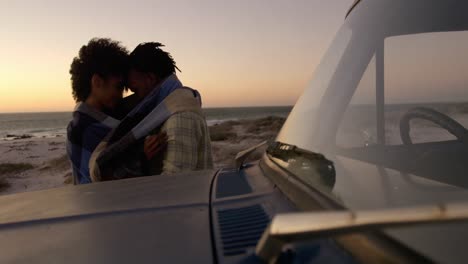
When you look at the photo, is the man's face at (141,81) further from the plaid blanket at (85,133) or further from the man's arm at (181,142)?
the man's arm at (181,142)

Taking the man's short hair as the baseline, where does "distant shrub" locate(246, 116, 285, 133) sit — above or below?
below

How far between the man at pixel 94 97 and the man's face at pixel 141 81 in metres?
0.14

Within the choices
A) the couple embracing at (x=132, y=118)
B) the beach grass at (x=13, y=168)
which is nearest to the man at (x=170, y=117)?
the couple embracing at (x=132, y=118)

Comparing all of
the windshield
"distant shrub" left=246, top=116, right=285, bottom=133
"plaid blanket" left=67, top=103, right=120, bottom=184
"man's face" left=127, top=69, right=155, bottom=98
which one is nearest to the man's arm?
"man's face" left=127, top=69, right=155, bottom=98

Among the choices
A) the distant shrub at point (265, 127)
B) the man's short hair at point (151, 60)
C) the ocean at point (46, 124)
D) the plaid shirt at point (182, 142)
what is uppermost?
the man's short hair at point (151, 60)

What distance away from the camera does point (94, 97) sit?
3969mm

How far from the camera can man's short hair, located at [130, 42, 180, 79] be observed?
12.4 ft

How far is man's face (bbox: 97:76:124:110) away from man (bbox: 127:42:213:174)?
0.39 feet

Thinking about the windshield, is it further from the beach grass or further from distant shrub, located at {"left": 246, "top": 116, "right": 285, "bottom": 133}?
distant shrub, located at {"left": 246, "top": 116, "right": 285, "bottom": 133}

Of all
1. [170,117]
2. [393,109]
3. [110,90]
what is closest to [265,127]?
[110,90]

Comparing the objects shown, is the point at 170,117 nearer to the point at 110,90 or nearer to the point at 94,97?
the point at 110,90

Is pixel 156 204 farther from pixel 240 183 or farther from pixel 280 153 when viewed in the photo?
pixel 280 153

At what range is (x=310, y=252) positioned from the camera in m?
0.89

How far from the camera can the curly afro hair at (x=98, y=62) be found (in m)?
3.92
